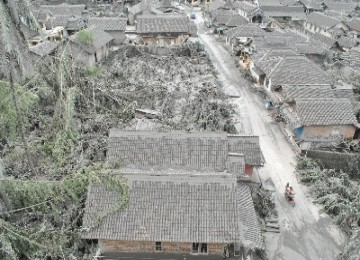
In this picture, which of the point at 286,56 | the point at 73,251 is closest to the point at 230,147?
the point at 73,251

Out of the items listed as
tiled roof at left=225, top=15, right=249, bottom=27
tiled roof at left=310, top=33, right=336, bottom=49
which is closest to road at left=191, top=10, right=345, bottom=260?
tiled roof at left=310, top=33, right=336, bottom=49

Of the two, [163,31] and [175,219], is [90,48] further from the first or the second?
[175,219]

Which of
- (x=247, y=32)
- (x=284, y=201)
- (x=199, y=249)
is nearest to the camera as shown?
(x=199, y=249)

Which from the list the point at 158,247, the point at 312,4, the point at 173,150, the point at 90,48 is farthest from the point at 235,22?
the point at 158,247

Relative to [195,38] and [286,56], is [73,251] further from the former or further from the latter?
[195,38]

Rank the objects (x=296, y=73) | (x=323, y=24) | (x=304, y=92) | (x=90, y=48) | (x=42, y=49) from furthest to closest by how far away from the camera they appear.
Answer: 1. (x=323, y=24)
2. (x=90, y=48)
3. (x=42, y=49)
4. (x=296, y=73)
5. (x=304, y=92)

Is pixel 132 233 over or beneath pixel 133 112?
over
